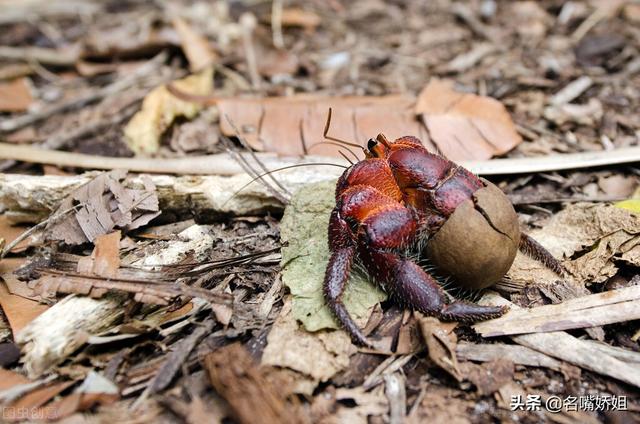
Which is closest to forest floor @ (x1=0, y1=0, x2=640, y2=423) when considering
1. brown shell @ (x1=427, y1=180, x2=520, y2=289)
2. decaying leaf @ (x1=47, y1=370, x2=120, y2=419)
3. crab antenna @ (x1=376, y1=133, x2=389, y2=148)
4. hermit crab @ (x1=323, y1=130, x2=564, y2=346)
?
decaying leaf @ (x1=47, y1=370, x2=120, y2=419)

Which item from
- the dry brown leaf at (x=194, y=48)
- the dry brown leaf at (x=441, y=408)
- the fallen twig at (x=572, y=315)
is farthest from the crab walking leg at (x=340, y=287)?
the dry brown leaf at (x=194, y=48)

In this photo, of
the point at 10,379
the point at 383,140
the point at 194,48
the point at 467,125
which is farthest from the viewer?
the point at 194,48

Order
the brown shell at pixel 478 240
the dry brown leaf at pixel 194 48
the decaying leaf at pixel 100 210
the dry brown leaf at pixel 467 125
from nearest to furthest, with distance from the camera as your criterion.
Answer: the brown shell at pixel 478 240 < the decaying leaf at pixel 100 210 < the dry brown leaf at pixel 467 125 < the dry brown leaf at pixel 194 48

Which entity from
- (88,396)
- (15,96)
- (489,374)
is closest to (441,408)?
(489,374)

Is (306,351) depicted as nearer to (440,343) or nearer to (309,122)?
(440,343)

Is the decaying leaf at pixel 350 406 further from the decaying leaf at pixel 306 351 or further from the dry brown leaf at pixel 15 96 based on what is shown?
the dry brown leaf at pixel 15 96

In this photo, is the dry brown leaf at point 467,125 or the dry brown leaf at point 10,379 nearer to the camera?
the dry brown leaf at point 10,379

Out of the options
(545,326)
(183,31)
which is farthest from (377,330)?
(183,31)
